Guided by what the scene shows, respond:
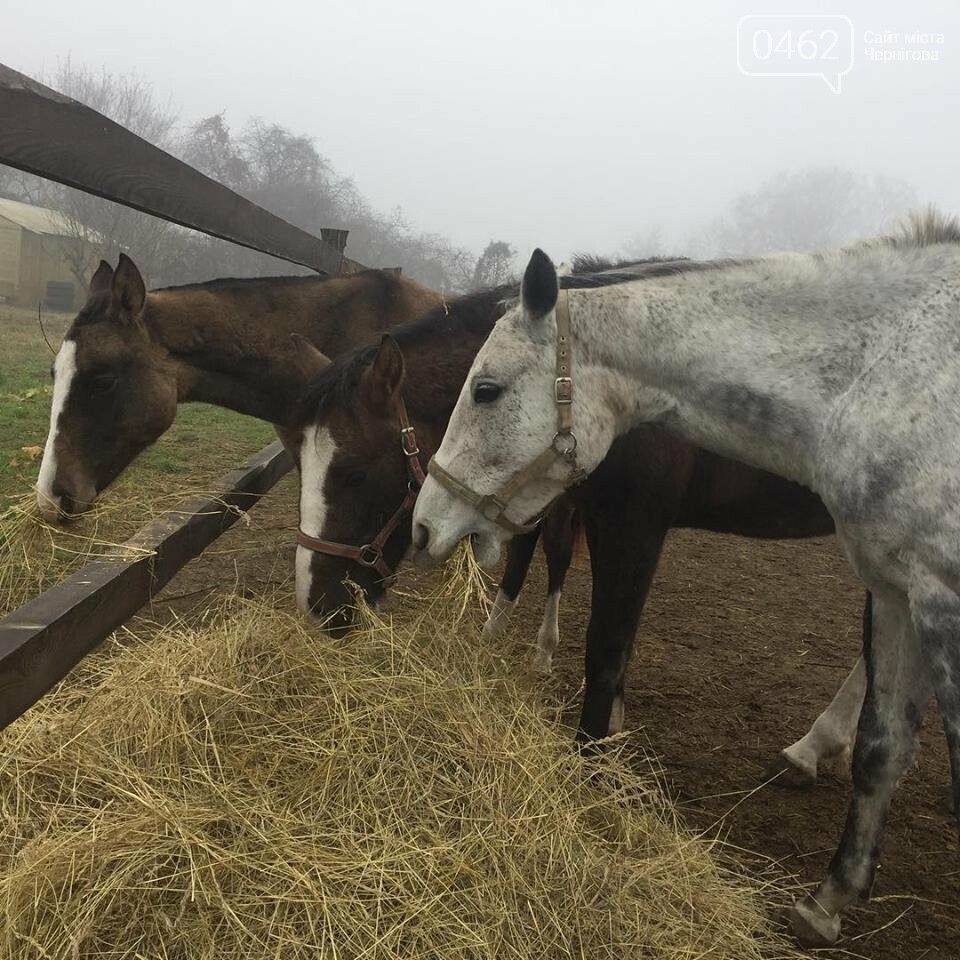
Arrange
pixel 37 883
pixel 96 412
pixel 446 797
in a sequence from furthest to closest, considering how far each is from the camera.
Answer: pixel 96 412
pixel 446 797
pixel 37 883

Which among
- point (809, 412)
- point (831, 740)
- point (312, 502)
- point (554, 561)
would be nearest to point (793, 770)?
point (831, 740)

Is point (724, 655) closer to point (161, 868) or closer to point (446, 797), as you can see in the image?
point (446, 797)

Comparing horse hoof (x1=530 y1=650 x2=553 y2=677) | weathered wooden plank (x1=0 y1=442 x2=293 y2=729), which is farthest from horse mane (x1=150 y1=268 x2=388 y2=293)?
horse hoof (x1=530 y1=650 x2=553 y2=677)

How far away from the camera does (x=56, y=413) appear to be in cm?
339

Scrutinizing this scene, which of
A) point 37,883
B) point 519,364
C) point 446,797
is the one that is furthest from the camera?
point 519,364

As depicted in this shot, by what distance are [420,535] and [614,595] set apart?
89 centimetres

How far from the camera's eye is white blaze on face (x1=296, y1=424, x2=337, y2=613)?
278 cm

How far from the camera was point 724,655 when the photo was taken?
4496 mm

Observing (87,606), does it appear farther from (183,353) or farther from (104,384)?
(183,353)

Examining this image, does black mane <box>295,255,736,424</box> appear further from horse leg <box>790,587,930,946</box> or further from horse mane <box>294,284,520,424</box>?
horse leg <box>790,587,930,946</box>

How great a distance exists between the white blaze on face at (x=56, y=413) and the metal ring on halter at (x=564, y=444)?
2344 millimetres

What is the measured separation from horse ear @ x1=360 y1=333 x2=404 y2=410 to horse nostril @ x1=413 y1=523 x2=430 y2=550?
0.69 m

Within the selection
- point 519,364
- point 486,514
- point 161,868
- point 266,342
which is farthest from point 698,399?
point 266,342

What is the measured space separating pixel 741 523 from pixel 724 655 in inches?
60.9
